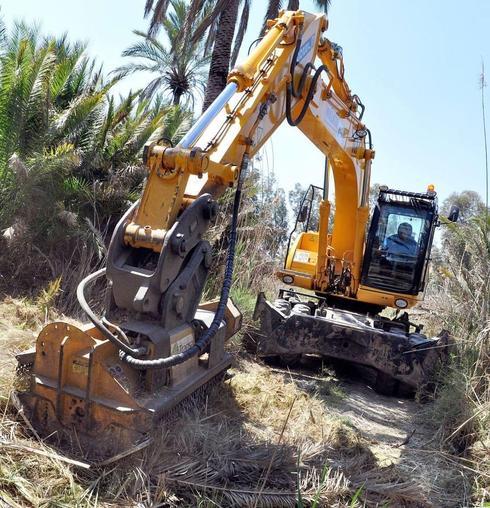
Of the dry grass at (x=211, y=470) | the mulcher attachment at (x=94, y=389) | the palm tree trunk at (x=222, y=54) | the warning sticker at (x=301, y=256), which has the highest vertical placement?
the palm tree trunk at (x=222, y=54)

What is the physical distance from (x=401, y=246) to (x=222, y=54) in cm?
582

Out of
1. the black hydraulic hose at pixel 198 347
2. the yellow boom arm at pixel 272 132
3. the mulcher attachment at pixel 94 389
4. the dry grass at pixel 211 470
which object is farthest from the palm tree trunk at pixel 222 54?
the mulcher attachment at pixel 94 389

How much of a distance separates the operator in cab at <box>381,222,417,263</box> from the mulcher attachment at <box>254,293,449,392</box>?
103 cm

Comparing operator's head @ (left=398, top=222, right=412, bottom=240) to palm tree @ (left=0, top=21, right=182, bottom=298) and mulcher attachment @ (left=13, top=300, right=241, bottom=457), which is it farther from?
mulcher attachment @ (left=13, top=300, right=241, bottom=457)

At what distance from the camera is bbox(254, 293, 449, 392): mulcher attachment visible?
6.28 m

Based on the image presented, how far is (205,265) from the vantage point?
418cm

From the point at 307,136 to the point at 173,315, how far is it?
3.35 meters

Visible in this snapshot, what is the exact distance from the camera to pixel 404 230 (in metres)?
7.77

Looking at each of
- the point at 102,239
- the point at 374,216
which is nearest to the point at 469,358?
the point at 374,216

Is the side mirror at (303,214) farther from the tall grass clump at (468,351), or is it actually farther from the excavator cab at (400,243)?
the tall grass clump at (468,351)

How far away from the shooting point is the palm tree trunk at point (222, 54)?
10.8m

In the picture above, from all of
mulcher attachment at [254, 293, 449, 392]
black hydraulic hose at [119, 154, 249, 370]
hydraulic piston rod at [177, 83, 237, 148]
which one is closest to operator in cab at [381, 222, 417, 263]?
mulcher attachment at [254, 293, 449, 392]

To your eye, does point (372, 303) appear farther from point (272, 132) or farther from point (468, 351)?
point (272, 132)

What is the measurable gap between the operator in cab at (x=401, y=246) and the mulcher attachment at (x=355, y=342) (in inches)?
40.6
